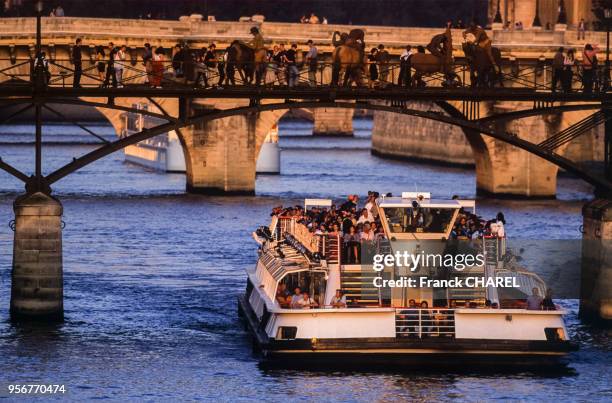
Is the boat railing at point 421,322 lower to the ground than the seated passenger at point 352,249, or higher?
lower

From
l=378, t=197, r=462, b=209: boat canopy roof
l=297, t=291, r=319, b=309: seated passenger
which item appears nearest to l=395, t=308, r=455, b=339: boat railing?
l=297, t=291, r=319, b=309: seated passenger

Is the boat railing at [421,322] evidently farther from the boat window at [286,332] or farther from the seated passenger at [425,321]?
the boat window at [286,332]

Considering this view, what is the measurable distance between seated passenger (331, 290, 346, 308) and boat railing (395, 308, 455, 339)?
4.99ft

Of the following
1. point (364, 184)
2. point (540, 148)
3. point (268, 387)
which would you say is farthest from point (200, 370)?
point (364, 184)

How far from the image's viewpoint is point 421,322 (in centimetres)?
6000

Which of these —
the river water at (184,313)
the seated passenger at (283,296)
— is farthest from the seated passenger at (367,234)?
the river water at (184,313)

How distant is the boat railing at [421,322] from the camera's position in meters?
59.7

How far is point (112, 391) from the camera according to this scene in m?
57.7

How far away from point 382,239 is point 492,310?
4203 mm

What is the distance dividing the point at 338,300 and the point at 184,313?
12.4 meters

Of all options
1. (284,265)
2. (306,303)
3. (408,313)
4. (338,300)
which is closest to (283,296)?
(306,303)

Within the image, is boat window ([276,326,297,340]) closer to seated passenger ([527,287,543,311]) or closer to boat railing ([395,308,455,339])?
boat railing ([395,308,455,339])

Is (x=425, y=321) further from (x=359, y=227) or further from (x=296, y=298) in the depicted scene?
(x=359, y=227)

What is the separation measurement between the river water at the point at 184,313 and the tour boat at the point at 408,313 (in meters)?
0.65
